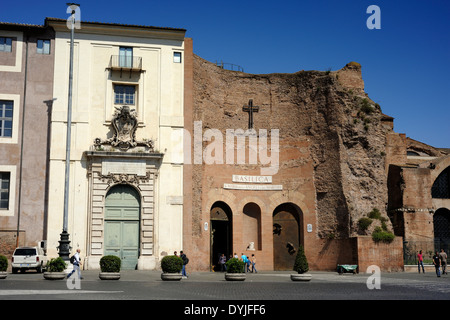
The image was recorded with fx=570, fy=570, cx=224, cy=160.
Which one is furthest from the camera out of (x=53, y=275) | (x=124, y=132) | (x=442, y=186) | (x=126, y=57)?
(x=442, y=186)

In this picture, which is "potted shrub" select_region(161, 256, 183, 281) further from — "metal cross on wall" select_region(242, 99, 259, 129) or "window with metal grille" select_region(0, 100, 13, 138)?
"metal cross on wall" select_region(242, 99, 259, 129)

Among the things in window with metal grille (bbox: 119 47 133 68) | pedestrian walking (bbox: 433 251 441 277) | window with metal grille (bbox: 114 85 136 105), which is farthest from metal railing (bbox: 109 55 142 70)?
pedestrian walking (bbox: 433 251 441 277)

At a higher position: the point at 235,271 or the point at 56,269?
the point at 56,269

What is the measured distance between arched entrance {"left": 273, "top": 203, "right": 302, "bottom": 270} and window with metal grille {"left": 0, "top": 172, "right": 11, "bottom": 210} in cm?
1735

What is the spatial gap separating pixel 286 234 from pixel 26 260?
56.9 ft

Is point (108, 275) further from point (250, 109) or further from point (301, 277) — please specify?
point (250, 109)

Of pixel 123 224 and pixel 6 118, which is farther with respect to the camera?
pixel 6 118

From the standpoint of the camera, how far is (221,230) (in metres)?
38.3

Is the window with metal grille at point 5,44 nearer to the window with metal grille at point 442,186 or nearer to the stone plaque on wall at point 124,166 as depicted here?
the stone plaque on wall at point 124,166

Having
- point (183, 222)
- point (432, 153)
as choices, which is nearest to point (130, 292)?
point (183, 222)

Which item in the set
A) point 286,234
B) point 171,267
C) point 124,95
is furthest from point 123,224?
point 286,234

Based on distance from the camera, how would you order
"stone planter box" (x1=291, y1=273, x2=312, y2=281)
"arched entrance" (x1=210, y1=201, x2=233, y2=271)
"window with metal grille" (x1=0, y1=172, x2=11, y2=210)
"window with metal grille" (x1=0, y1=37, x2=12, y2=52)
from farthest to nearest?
"arched entrance" (x1=210, y1=201, x2=233, y2=271), "window with metal grille" (x1=0, y1=37, x2=12, y2=52), "window with metal grille" (x1=0, y1=172, x2=11, y2=210), "stone planter box" (x1=291, y1=273, x2=312, y2=281)

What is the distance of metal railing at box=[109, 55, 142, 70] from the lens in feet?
113

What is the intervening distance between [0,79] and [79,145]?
6.13 m
